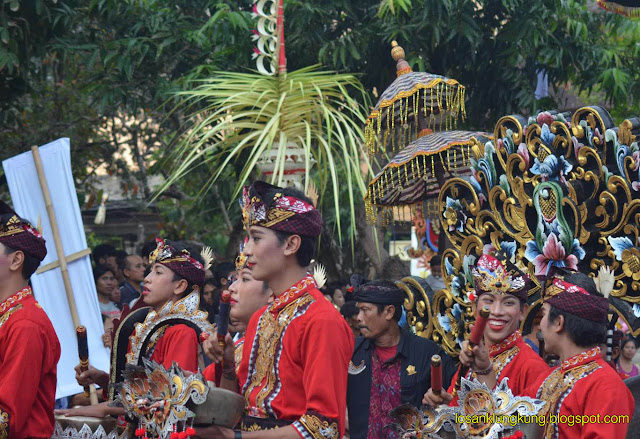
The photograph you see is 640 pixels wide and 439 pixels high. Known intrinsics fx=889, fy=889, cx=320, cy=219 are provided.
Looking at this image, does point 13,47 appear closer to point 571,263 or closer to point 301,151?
point 301,151

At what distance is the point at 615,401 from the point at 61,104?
913 centimetres

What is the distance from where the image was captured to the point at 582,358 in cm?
362

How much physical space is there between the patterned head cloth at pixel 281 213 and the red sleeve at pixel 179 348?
990mm

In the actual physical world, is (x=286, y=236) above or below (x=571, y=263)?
above

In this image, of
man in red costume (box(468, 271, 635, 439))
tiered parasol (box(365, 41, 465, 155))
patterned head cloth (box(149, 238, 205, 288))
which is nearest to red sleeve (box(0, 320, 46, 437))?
patterned head cloth (box(149, 238, 205, 288))

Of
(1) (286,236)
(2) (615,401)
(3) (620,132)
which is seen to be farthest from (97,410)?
(3) (620,132)

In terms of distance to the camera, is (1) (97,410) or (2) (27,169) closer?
(1) (97,410)

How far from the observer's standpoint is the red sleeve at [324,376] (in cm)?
300

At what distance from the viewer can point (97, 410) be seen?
14.0 ft

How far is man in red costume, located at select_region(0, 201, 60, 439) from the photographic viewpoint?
11.7ft

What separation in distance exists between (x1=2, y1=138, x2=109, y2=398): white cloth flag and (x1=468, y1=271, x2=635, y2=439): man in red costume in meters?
3.03

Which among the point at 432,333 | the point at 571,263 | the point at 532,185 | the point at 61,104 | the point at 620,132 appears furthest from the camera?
the point at 61,104

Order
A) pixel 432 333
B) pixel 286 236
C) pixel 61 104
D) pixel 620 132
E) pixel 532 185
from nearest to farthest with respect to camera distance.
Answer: pixel 286 236
pixel 620 132
pixel 532 185
pixel 432 333
pixel 61 104

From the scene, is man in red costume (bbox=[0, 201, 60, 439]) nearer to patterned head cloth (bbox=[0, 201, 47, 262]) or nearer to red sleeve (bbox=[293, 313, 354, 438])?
patterned head cloth (bbox=[0, 201, 47, 262])
